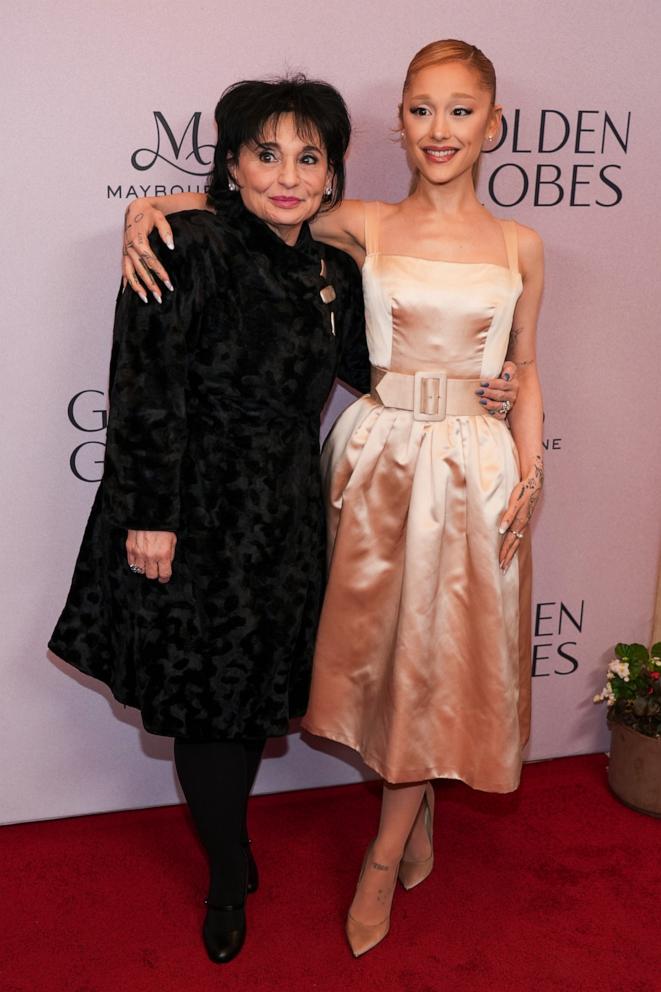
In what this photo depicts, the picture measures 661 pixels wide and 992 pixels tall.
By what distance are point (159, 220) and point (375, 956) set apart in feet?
5.19

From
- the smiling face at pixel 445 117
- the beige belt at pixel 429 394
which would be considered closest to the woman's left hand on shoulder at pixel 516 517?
the beige belt at pixel 429 394

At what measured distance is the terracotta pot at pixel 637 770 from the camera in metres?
2.79

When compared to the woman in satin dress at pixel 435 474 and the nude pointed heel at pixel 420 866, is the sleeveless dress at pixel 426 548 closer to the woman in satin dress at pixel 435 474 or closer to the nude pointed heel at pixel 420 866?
the woman in satin dress at pixel 435 474

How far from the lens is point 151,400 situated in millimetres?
1886

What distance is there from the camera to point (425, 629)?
2.13m

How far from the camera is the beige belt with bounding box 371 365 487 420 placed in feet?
6.91

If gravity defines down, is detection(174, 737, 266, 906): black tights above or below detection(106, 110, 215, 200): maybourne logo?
below

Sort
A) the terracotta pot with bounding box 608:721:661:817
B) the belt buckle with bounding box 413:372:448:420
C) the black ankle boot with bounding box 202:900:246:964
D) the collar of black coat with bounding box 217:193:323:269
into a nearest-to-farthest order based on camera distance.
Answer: the collar of black coat with bounding box 217:193:323:269 → the belt buckle with bounding box 413:372:448:420 → the black ankle boot with bounding box 202:900:246:964 → the terracotta pot with bounding box 608:721:661:817

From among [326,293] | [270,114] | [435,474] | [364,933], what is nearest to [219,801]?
[364,933]

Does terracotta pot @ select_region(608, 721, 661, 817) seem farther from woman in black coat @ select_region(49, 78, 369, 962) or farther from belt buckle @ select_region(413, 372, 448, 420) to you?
belt buckle @ select_region(413, 372, 448, 420)

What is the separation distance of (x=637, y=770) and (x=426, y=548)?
1.15 m

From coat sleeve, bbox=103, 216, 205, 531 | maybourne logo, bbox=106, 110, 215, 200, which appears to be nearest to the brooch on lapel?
coat sleeve, bbox=103, 216, 205, 531

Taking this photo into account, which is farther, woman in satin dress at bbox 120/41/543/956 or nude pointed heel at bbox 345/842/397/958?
nude pointed heel at bbox 345/842/397/958

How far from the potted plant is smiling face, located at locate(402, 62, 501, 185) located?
1474mm
